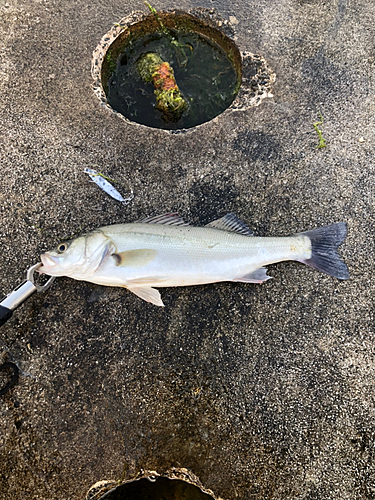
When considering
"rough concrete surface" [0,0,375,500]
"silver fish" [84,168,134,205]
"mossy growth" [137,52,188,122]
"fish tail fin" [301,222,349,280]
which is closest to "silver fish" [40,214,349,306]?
"fish tail fin" [301,222,349,280]

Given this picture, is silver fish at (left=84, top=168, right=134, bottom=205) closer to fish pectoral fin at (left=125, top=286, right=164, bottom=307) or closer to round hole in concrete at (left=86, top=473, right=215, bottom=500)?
fish pectoral fin at (left=125, top=286, right=164, bottom=307)

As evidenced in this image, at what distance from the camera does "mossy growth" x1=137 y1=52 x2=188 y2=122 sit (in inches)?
159

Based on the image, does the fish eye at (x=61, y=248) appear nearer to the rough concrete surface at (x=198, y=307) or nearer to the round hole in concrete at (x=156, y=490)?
the rough concrete surface at (x=198, y=307)

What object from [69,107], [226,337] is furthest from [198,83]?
[226,337]

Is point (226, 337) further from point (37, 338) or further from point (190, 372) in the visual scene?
point (37, 338)

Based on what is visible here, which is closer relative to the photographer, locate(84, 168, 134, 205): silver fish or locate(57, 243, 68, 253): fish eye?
locate(57, 243, 68, 253): fish eye

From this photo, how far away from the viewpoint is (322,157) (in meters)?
3.56

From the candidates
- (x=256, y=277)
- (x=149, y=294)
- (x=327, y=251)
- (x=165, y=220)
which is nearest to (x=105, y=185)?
(x=165, y=220)

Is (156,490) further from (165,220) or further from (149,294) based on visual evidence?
(165,220)

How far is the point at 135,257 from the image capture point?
2.95 metres

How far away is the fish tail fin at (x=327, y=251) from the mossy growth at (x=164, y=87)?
2318 mm

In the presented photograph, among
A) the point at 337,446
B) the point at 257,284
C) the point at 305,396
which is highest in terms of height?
the point at 257,284

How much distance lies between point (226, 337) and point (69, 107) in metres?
3.13

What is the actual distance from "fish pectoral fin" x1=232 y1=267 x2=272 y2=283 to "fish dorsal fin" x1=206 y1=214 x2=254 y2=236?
0.41m
